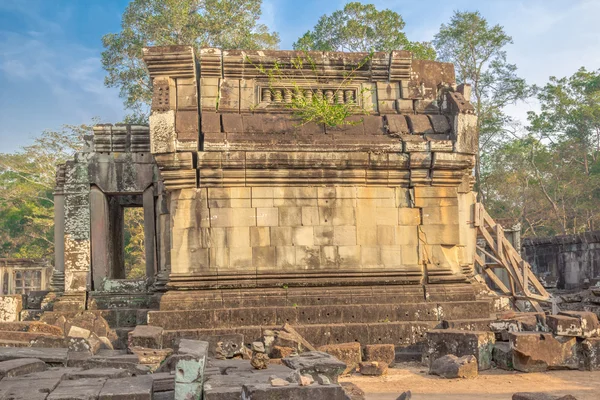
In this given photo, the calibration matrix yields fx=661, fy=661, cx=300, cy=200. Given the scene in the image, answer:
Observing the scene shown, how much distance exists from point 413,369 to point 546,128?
25138 mm

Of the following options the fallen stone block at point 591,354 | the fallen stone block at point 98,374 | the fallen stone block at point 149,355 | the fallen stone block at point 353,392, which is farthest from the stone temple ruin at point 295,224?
the fallen stone block at point 98,374

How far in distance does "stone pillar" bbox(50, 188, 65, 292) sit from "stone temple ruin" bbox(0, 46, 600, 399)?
8.9 inches

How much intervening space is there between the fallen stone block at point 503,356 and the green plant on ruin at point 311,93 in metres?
3.47

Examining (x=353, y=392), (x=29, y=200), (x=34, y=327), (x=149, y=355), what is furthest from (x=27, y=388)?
(x=29, y=200)

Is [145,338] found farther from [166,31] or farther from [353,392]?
[166,31]

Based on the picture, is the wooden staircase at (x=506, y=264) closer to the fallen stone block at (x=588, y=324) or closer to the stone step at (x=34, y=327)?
the fallen stone block at (x=588, y=324)

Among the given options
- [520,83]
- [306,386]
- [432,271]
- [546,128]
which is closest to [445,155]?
[432,271]

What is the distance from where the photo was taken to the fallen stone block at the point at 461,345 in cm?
744

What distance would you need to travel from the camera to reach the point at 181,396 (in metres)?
4.74

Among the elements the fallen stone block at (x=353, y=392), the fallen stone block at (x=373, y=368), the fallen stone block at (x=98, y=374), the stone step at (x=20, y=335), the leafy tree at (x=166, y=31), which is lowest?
the fallen stone block at (x=373, y=368)

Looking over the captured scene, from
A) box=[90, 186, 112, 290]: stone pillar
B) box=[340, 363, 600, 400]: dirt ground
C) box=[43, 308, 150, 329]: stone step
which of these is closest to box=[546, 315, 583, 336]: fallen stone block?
box=[340, 363, 600, 400]: dirt ground

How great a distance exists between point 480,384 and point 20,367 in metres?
4.37

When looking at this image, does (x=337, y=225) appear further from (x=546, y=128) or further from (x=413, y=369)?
(x=546, y=128)

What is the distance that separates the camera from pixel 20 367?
19.0 feet
